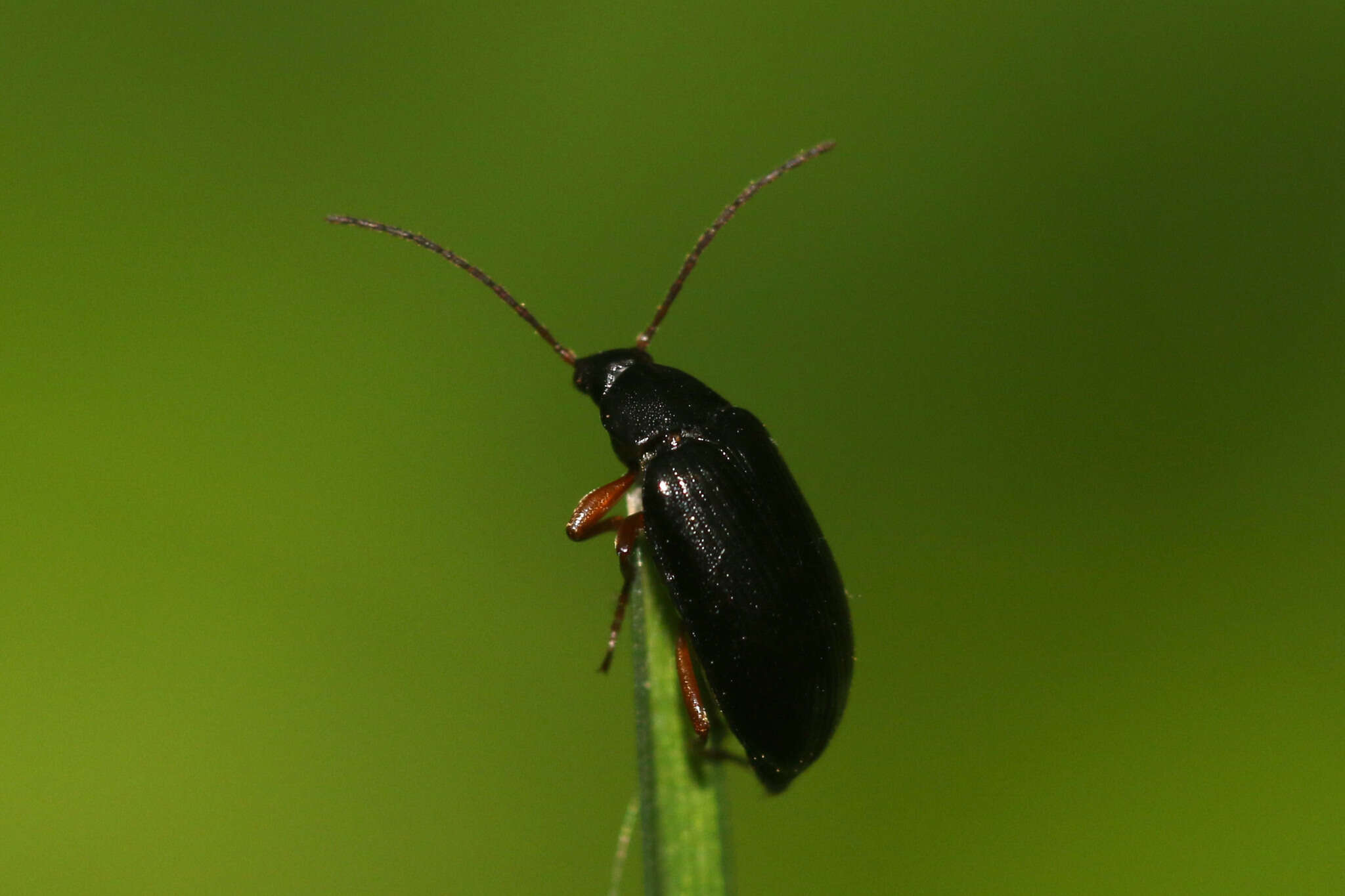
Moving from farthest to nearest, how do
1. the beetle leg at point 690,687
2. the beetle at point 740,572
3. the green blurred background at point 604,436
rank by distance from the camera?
the green blurred background at point 604,436 → the beetle at point 740,572 → the beetle leg at point 690,687

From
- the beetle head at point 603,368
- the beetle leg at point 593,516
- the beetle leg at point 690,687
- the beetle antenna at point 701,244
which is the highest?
the beetle antenna at point 701,244

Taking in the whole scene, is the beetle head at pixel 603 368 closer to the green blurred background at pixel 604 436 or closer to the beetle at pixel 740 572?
the beetle at pixel 740 572

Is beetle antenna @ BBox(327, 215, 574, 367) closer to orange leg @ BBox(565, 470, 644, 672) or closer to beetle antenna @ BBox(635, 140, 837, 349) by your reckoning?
beetle antenna @ BBox(635, 140, 837, 349)

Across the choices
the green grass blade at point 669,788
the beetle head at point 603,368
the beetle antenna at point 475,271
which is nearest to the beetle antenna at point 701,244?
the beetle head at point 603,368

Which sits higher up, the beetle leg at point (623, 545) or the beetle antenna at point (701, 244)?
the beetle antenna at point (701, 244)

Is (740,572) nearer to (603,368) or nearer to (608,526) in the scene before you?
(608,526)

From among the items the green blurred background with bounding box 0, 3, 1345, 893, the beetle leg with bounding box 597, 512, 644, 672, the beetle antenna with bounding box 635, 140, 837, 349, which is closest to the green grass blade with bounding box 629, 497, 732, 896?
the beetle leg with bounding box 597, 512, 644, 672

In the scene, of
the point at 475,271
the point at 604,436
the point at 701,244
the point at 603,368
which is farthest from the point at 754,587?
the point at 604,436
